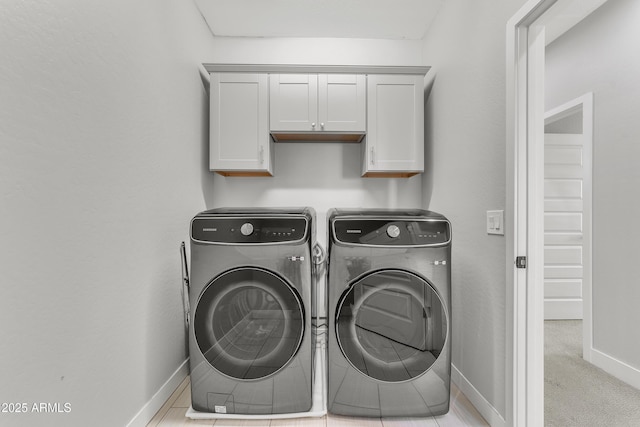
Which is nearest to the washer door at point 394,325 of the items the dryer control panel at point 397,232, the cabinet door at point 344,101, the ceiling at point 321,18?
the dryer control panel at point 397,232

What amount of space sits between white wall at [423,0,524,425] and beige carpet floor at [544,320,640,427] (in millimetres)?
488

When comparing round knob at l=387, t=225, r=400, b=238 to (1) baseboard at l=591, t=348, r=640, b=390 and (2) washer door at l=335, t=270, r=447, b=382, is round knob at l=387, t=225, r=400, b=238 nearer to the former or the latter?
(2) washer door at l=335, t=270, r=447, b=382

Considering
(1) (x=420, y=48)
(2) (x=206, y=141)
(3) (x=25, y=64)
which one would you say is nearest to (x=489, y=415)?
(3) (x=25, y=64)

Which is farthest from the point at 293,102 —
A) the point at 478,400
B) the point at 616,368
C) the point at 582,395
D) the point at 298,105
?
the point at 616,368

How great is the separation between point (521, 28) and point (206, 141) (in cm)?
211

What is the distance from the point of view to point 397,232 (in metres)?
1.67

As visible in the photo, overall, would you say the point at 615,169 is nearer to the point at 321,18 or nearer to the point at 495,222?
the point at 495,222

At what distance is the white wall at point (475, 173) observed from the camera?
159 centimetres

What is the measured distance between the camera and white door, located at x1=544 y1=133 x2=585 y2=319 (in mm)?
3352

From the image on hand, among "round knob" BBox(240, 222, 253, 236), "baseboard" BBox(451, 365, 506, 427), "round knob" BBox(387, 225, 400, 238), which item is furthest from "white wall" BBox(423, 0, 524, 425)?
"round knob" BBox(240, 222, 253, 236)

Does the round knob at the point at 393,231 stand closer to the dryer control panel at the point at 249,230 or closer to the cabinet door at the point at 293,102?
the dryer control panel at the point at 249,230

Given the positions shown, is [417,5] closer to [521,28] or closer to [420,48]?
[420,48]

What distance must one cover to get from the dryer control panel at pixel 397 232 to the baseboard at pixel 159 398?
1.27 metres

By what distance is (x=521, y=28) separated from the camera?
4.76 feet
